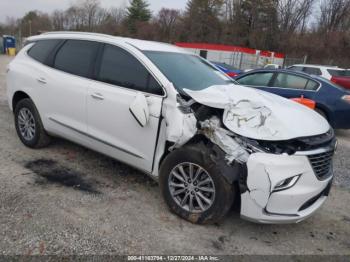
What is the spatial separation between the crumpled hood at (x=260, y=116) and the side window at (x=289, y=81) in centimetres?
425

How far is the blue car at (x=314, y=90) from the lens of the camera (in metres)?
6.97

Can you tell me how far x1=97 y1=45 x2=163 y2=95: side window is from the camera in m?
3.42

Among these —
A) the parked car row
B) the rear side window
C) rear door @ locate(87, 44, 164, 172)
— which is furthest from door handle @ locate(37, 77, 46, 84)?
the rear side window

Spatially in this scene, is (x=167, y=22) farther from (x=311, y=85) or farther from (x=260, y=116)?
(x=260, y=116)

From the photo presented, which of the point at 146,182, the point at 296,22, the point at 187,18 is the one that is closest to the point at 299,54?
the point at 296,22

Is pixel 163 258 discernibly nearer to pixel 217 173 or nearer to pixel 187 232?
pixel 187 232

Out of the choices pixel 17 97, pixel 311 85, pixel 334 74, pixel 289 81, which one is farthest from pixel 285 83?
pixel 334 74

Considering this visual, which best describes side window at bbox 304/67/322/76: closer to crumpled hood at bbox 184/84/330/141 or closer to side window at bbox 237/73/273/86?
side window at bbox 237/73/273/86

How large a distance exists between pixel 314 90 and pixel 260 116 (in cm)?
490

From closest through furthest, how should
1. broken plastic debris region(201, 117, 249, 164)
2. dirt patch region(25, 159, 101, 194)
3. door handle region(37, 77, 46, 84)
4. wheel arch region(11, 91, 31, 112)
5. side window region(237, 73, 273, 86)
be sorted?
1. broken plastic debris region(201, 117, 249, 164)
2. dirt patch region(25, 159, 101, 194)
3. door handle region(37, 77, 46, 84)
4. wheel arch region(11, 91, 31, 112)
5. side window region(237, 73, 273, 86)

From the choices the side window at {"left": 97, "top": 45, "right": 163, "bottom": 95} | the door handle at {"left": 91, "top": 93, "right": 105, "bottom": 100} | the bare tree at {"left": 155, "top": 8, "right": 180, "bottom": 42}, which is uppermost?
the bare tree at {"left": 155, "top": 8, "right": 180, "bottom": 42}

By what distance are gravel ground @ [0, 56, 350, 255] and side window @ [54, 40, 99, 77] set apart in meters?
1.31

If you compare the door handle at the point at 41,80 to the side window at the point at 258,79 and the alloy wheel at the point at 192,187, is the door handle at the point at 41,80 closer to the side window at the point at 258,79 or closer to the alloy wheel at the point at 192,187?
the alloy wheel at the point at 192,187

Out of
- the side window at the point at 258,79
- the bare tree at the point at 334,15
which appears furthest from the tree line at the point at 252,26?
the side window at the point at 258,79
